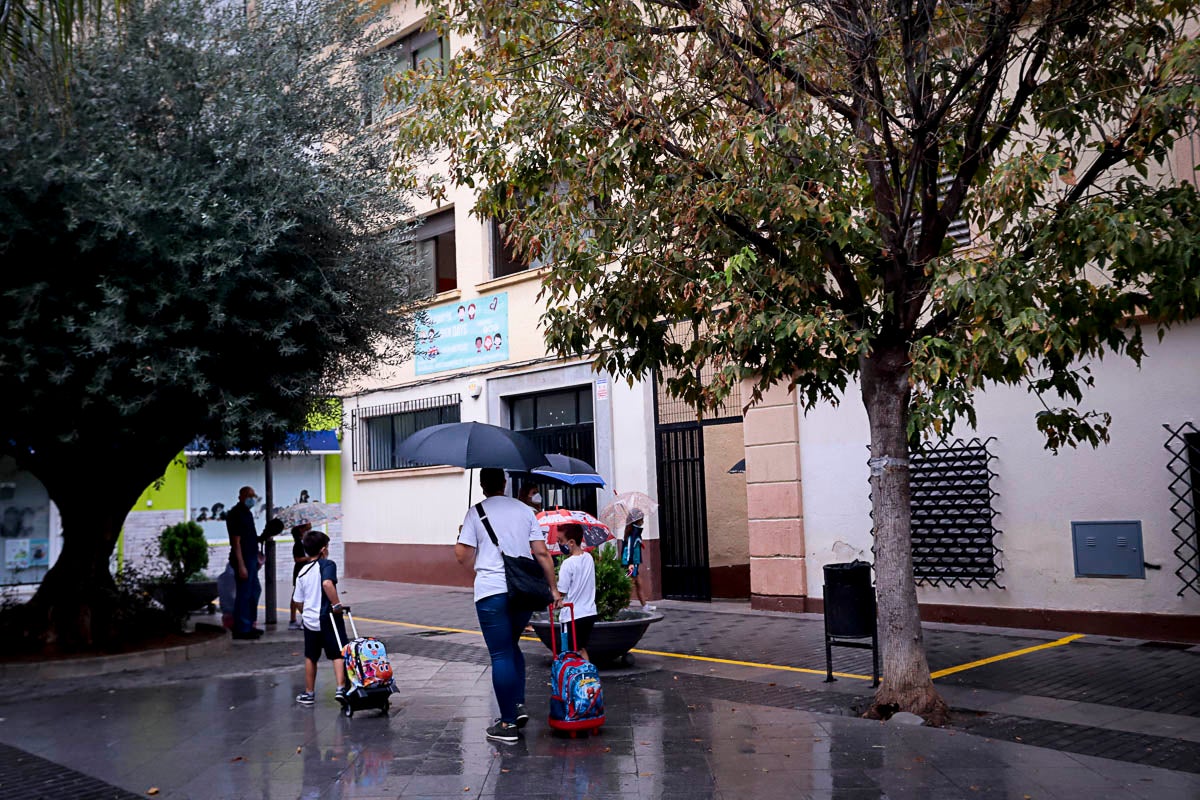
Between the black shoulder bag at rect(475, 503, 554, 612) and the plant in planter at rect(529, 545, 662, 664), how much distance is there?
8.32 ft

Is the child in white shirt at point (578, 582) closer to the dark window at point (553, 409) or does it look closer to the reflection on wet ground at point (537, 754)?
the reflection on wet ground at point (537, 754)

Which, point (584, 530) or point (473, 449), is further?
point (584, 530)

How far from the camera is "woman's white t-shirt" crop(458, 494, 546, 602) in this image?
7.29m

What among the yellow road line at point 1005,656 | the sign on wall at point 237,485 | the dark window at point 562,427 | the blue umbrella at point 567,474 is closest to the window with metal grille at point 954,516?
the yellow road line at point 1005,656

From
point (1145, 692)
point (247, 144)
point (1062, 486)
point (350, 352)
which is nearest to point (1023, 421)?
point (1062, 486)

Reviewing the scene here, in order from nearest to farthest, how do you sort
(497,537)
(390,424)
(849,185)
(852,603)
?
1. (497,537)
2. (852,603)
3. (849,185)
4. (390,424)

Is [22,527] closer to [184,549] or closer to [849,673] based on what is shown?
[184,549]

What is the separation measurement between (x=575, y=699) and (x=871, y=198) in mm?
4902

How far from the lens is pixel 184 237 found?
32.1 feet

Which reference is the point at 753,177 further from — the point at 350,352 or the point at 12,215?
the point at 12,215

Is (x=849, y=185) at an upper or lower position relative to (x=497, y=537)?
upper

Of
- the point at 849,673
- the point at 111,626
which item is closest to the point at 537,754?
the point at 849,673

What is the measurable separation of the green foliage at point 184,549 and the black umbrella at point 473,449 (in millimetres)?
8453

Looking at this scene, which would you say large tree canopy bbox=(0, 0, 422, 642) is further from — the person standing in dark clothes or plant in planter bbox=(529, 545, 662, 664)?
plant in planter bbox=(529, 545, 662, 664)
